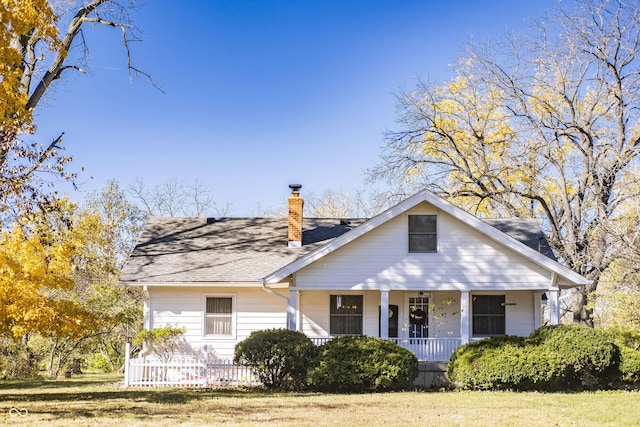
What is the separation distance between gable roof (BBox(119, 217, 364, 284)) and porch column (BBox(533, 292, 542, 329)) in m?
6.80

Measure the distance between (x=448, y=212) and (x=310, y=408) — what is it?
8371mm

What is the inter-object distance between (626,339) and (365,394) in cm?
997

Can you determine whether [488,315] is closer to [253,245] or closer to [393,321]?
[393,321]

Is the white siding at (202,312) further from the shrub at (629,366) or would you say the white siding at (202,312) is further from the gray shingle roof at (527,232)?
the shrub at (629,366)

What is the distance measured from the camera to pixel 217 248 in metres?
24.5

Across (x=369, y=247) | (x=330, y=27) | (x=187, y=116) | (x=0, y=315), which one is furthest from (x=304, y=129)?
(x=0, y=315)

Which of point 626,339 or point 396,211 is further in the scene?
point 626,339

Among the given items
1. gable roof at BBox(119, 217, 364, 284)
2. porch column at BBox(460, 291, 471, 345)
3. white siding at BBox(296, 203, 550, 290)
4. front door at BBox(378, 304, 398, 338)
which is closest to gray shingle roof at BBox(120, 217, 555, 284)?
gable roof at BBox(119, 217, 364, 284)

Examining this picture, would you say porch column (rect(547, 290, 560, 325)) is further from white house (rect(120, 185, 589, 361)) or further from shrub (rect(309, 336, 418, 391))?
shrub (rect(309, 336, 418, 391))

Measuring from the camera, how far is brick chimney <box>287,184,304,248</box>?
24.1 metres

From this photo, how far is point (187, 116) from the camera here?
3406 cm

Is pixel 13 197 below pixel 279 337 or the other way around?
the other way around

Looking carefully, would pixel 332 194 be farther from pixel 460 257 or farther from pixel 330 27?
pixel 460 257

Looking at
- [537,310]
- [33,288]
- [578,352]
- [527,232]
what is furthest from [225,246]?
[578,352]
